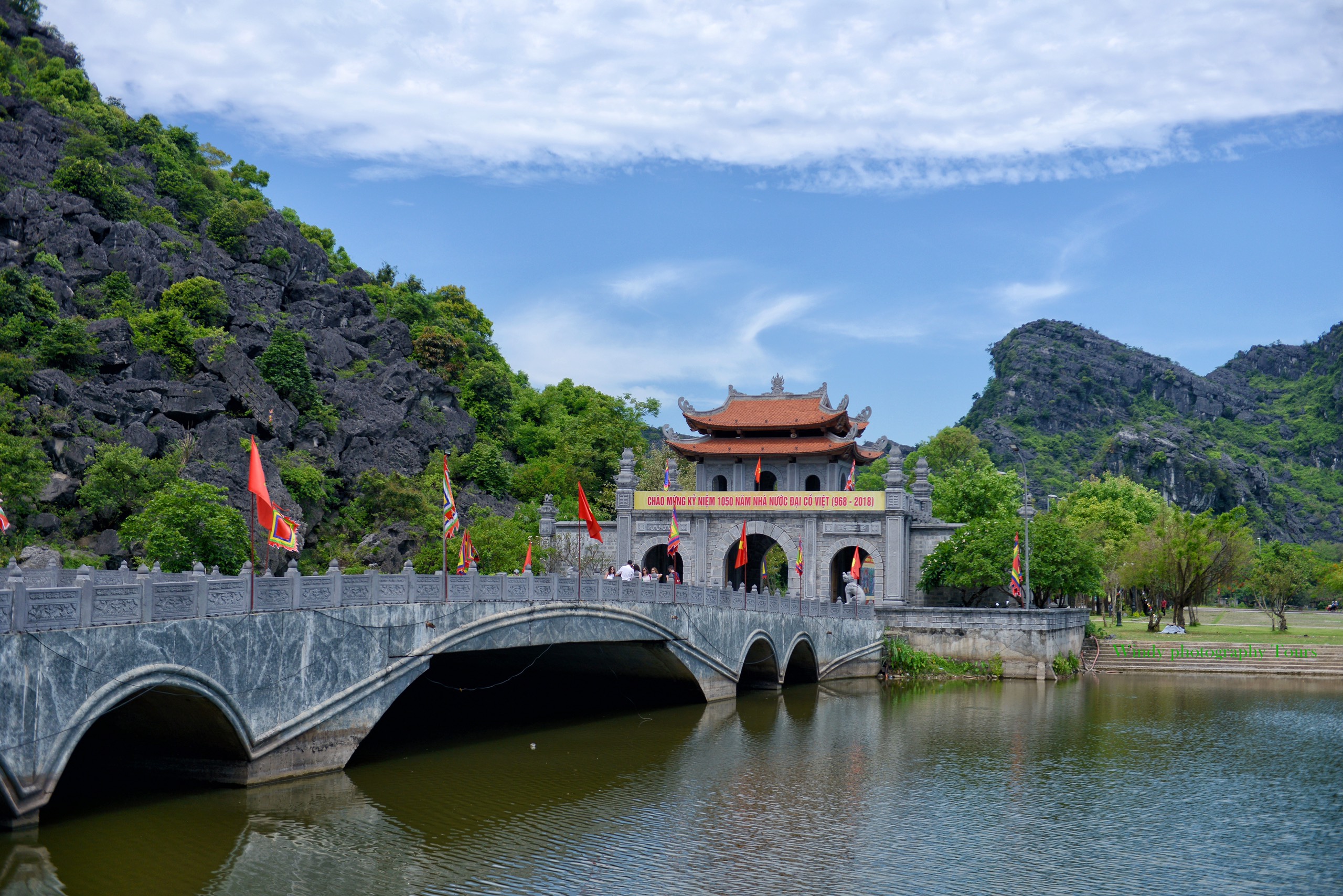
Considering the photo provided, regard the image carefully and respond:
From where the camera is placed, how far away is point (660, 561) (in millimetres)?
49656

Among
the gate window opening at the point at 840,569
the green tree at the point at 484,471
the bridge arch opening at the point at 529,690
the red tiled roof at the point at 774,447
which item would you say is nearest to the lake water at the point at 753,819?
the bridge arch opening at the point at 529,690

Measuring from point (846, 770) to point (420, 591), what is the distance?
32.1 ft

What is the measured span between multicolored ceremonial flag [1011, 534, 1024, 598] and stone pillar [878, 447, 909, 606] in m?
4.56

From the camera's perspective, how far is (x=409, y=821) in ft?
54.6

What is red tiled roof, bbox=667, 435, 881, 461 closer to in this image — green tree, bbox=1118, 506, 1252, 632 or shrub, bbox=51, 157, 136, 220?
green tree, bbox=1118, 506, 1252, 632

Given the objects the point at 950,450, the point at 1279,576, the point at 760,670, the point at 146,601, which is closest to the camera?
the point at 146,601

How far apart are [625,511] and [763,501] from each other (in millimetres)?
6566

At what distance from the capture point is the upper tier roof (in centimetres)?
4788

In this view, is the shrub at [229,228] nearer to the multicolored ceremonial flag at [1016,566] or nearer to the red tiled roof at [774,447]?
the red tiled roof at [774,447]

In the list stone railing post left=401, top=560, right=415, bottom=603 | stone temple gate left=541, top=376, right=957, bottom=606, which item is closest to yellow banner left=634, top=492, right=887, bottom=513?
stone temple gate left=541, top=376, right=957, bottom=606

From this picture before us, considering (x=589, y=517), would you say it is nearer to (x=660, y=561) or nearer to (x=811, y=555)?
(x=811, y=555)

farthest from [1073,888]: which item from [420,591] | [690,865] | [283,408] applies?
[283,408]

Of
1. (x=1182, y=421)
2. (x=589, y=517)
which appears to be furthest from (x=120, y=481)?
(x=1182, y=421)

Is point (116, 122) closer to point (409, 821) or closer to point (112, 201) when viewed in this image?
point (112, 201)
